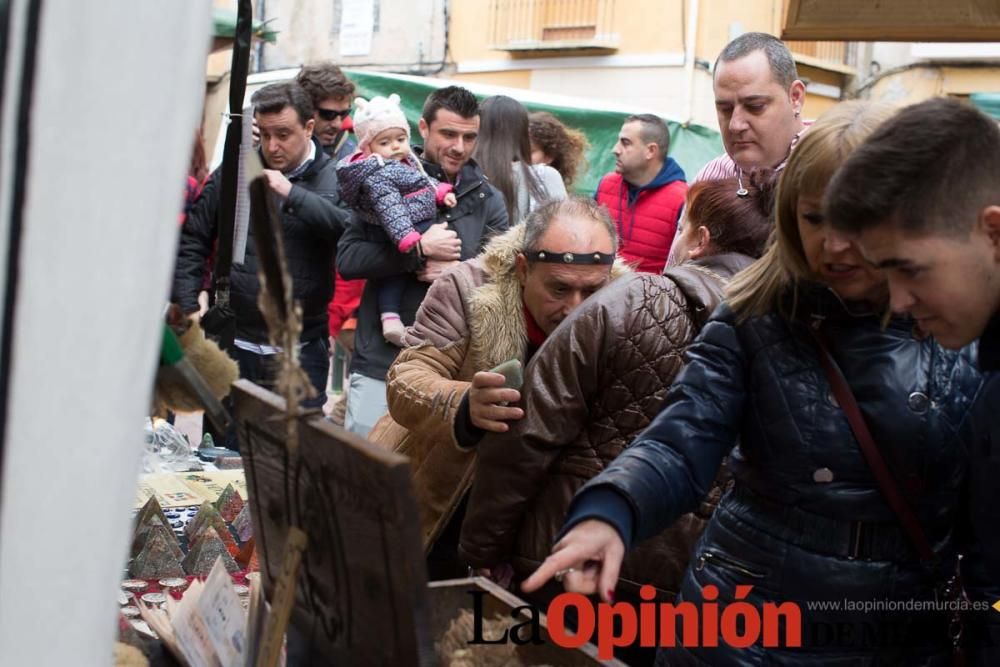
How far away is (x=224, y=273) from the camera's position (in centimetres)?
228

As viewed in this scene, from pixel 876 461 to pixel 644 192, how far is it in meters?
3.55

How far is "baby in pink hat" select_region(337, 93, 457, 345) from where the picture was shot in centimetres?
400

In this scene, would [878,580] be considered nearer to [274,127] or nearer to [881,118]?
[881,118]

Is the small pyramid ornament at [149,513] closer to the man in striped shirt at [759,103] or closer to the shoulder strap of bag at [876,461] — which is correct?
the shoulder strap of bag at [876,461]

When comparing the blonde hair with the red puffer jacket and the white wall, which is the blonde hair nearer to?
the white wall

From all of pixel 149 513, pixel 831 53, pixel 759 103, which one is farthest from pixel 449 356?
pixel 831 53

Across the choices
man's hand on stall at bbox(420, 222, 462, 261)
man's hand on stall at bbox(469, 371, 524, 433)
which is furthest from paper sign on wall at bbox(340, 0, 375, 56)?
man's hand on stall at bbox(469, 371, 524, 433)

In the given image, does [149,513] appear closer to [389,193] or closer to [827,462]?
[827,462]

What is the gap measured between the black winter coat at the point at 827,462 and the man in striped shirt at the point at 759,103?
56.9 inches

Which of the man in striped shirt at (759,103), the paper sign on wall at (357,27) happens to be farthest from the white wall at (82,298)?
the paper sign on wall at (357,27)

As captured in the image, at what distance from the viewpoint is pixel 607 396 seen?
2.40 m

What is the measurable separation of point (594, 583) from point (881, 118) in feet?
2.70

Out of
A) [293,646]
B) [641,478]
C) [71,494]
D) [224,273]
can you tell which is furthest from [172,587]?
[71,494]

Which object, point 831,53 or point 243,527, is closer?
point 243,527
